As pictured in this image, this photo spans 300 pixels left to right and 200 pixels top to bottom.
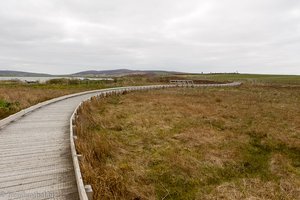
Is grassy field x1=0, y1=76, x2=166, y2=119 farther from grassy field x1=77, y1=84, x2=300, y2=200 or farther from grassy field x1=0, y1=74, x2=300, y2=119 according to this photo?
grassy field x1=77, y1=84, x2=300, y2=200

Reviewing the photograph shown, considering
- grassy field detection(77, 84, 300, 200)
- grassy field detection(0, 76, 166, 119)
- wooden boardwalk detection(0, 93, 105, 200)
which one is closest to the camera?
wooden boardwalk detection(0, 93, 105, 200)

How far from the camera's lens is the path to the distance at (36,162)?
16.7 feet

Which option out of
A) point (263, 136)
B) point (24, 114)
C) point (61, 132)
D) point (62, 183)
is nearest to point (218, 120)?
point (263, 136)

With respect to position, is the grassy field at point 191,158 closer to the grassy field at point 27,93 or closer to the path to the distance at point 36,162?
the path to the distance at point 36,162

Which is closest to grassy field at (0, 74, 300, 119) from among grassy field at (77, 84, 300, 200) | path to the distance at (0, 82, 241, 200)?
path to the distance at (0, 82, 241, 200)

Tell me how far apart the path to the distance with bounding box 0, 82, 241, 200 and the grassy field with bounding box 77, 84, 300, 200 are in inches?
20.2

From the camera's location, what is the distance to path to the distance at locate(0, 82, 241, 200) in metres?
5.09

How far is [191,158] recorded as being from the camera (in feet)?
29.6

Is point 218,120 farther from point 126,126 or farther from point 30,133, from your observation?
point 30,133

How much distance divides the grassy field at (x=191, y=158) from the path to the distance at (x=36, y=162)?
0.51 m

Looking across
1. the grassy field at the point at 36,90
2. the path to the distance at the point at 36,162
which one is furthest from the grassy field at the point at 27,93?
the path to the distance at the point at 36,162

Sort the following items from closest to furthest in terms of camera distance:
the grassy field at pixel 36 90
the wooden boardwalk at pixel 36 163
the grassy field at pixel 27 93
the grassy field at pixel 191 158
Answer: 1. the wooden boardwalk at pixel 36 163
2. the grassy field at pixel 191 158
3. the grassy field at pixel 27 93
4. the grassy field at pixel 36 90

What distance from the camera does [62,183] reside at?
541 centimetres

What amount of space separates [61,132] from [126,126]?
4.67m
